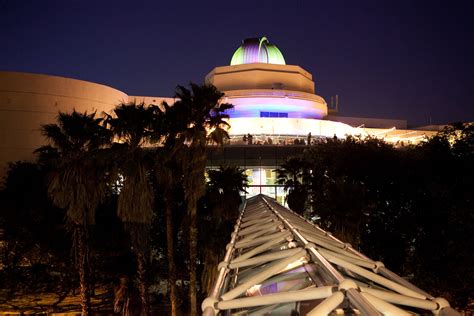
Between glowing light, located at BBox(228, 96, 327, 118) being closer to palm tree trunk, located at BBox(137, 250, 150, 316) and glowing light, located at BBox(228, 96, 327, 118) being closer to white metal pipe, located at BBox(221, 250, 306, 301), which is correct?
palm tree trunk, located at BBox(137, 250, 150, 316)

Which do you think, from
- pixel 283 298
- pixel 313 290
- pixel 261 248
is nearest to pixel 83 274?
pixel 261 248

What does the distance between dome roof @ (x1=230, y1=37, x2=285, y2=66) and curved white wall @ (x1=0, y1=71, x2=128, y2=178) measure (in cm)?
2761

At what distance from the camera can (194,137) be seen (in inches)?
917

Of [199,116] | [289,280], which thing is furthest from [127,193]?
[289,280]

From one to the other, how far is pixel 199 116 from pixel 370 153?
18709mm

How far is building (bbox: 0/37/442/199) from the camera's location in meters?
53.5

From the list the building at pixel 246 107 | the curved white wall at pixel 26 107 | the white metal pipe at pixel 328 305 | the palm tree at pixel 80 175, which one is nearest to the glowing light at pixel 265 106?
the building at pixel 246 107

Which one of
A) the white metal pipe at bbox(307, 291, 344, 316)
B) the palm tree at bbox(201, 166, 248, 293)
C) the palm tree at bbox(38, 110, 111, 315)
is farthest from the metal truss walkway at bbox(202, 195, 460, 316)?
the palm tree at bbox(201, 166, 248, 293)

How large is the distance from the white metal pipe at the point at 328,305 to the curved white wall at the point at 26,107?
54216mm

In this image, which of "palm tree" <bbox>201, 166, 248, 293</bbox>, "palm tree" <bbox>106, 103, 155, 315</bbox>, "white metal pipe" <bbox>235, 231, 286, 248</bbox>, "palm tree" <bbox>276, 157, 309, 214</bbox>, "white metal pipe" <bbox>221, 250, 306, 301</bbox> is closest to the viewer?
"white metal pipe" <bbox>221, 250, 306, 301</bbox>

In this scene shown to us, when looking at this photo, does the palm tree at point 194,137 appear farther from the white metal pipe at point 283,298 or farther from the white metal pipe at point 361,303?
the white metal pipe at point 361,303

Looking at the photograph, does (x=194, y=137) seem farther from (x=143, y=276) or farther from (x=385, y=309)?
(x=385, y=309)

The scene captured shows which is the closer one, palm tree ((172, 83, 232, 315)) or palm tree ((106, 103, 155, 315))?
palm tree ((106, 103, 155, 315))

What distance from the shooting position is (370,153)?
3778 cm
